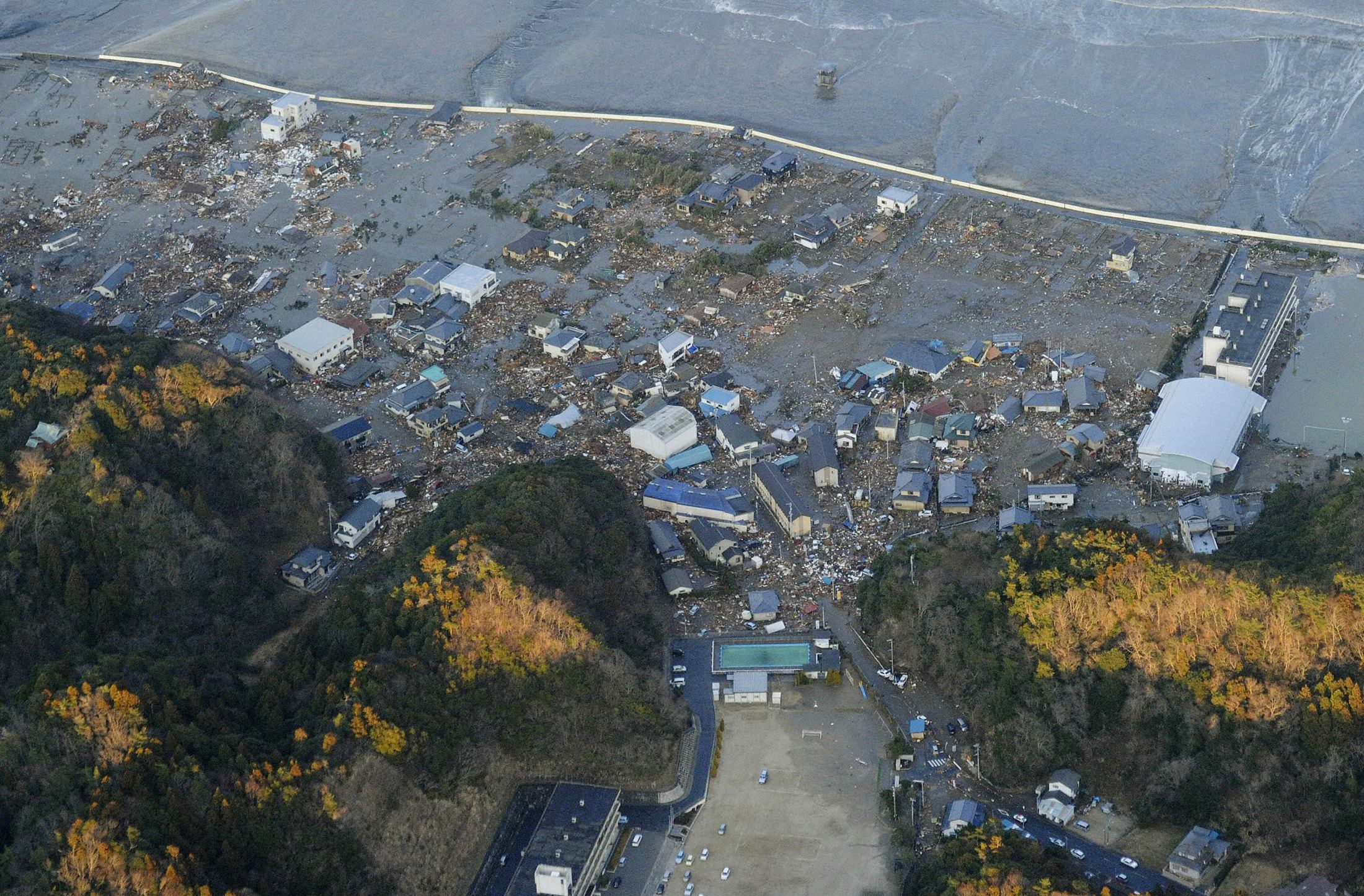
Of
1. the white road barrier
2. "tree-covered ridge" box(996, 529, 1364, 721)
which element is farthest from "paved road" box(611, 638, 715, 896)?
the white road barrier

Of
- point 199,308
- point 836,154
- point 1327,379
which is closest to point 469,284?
point 199,308

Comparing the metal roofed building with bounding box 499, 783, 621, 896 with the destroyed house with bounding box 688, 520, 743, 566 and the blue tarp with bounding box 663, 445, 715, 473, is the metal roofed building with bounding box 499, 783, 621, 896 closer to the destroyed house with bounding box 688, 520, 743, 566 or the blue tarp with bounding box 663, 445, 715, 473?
the destroyed house with bounding box 688, 520, 743, 566

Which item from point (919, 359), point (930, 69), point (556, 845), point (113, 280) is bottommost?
point (113, 280)

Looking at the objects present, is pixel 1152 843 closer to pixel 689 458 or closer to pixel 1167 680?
pixel 1167 680

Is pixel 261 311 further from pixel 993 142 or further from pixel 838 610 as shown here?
pixel 993 142

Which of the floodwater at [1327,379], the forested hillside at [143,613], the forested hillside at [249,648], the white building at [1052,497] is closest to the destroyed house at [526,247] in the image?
the forested hillside at [143,613]

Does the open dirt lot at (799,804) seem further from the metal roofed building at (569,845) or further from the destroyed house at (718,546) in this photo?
the destroyed house at (718,546)

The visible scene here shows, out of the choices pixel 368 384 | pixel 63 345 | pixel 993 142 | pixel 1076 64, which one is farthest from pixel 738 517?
pixel 1076 64
